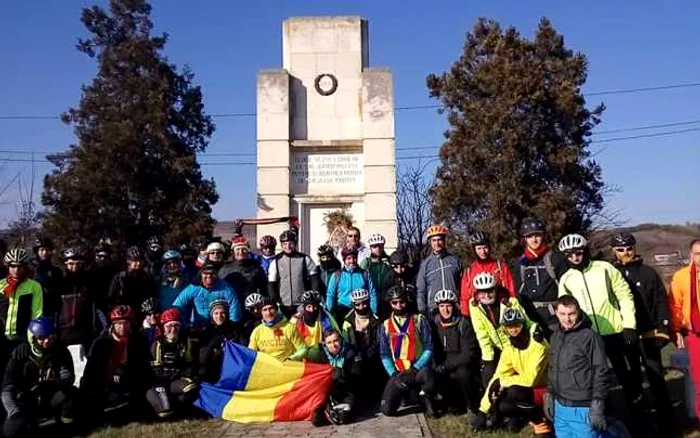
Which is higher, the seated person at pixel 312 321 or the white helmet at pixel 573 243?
the white helmet at pixel 573 243

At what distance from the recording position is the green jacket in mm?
5816

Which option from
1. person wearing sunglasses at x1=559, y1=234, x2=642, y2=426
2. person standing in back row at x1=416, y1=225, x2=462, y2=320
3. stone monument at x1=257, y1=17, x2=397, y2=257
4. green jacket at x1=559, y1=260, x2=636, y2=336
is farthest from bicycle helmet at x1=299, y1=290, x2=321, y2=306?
stone monument at x1=257, y1=17, x2=397, y2=257

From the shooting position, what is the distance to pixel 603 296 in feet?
19.1

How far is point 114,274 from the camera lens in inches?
319

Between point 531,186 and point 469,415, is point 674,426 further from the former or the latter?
point 531,186

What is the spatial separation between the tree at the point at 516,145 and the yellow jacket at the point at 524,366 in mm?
12740

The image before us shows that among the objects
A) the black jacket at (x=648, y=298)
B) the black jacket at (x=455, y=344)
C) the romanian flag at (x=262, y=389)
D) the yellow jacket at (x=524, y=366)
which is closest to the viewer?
the yellow jacket at (x=524, y=366)

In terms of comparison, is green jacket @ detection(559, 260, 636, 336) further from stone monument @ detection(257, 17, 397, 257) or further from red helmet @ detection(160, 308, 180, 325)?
stone monument @ detection(257, 17, 397, 257)

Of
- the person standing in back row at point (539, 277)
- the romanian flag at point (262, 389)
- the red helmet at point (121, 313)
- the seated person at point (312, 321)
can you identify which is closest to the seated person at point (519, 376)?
the person standing in back row at point (539, 277)

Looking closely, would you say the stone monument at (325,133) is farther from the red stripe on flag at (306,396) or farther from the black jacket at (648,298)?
the black jacket at (648,298)

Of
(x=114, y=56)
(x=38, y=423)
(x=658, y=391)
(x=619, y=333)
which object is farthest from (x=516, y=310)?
(x=114, y=56)

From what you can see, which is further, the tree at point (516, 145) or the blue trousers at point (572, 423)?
the tree at point (516, 145)

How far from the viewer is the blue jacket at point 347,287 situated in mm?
7770

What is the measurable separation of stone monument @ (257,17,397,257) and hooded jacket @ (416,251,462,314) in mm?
3654
